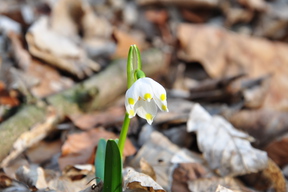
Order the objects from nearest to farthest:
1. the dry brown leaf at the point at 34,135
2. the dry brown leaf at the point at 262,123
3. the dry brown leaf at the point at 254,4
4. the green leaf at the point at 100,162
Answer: the green leaf at the point at 100,162 → the dry brown leaf at the point at 34,135 → the dry brown leaf at the point at 262,123 → the dry brown leaf at the point at 254,4

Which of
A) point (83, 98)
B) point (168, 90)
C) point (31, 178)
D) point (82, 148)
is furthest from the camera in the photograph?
point (168, 90)

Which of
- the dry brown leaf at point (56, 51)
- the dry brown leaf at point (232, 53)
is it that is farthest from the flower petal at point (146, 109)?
the dry brown leaf at point (232, 53)

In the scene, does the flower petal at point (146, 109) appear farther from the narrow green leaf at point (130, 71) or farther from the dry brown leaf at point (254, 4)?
the dry brown leaf at point (254, 4)

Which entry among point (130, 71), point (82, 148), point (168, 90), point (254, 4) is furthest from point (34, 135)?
point (254, 4)

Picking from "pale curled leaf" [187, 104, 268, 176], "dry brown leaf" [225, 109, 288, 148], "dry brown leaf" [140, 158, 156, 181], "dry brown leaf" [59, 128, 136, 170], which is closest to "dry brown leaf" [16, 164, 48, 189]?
"dry brown leaf" [59, 128, 136, 170]

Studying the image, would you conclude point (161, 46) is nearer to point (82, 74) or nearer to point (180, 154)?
point (82, 74)

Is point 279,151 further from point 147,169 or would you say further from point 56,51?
point 56,51

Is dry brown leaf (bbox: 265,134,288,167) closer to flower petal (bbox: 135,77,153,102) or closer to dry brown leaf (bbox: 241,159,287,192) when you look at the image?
dry brown leaf (bbox: 241,159,287,192)
